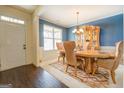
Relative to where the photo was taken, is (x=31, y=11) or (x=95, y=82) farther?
(x=31, y=11)

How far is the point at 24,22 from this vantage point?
4855 mm

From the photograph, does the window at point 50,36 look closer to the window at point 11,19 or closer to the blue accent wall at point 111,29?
the window at point 11,19

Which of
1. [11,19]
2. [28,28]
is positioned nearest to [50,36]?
[28,28]

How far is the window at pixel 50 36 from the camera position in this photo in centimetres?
643

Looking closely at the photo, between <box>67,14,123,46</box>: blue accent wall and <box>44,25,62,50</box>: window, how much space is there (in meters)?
2.55

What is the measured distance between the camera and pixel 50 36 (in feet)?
22.3

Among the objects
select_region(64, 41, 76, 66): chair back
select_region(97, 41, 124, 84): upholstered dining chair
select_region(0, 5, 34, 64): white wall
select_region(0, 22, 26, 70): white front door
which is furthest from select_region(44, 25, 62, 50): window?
select_region(97, 41, 124, 84): upholstered dining chair

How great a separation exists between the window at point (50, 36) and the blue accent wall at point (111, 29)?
2.55 m

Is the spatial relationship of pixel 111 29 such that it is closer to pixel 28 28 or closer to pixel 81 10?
pixel 81 10

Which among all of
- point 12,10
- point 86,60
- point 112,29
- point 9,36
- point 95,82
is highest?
point 12,10

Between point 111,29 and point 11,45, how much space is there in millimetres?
4287
